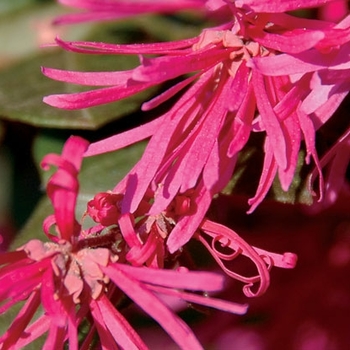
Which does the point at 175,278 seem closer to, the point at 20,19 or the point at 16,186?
the point at 16,186

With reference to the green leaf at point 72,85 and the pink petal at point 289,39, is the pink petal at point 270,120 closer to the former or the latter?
the pink petal at point 289,39

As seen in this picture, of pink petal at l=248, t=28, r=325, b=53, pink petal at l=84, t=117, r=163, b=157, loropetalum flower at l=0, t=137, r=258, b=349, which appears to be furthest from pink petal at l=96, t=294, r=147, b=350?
pink petal at l=248, t=28, r=325, b=53

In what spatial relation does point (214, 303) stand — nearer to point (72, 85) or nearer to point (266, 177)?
point (266, 177)

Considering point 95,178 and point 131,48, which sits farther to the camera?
point 95,178

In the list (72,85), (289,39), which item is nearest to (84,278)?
(289,39)

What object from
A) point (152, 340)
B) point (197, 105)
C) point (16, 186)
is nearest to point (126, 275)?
point (197, 105)
